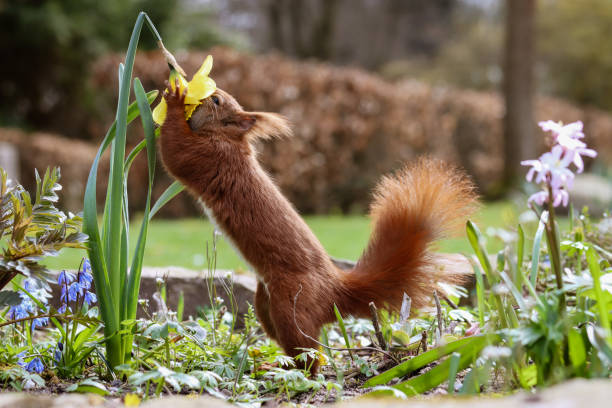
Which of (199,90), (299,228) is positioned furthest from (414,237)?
(199,90)

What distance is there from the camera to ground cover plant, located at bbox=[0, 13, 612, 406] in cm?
150

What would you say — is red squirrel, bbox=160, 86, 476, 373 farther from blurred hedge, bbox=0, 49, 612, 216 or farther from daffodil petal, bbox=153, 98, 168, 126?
blurred hedge, bbox=0, 49, 612, 216

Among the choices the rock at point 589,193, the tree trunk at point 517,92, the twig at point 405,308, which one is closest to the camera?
the twig at point 405,308

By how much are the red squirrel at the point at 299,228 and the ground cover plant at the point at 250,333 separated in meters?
0.09

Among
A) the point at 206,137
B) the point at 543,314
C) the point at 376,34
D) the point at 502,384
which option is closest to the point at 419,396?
the point at 502,384

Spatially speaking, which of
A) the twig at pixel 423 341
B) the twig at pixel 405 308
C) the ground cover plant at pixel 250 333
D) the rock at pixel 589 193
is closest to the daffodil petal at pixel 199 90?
the ground cover plant at pixel 250 333

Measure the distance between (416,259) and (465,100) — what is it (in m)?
9.20

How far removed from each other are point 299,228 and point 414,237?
0.38 m

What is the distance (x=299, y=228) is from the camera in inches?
81.0

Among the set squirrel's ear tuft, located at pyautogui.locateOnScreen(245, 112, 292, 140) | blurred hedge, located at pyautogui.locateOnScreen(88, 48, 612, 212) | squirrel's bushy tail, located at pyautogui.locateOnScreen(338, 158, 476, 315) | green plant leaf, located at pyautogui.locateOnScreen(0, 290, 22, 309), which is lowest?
green plant leaf, located at pyautogui.locateOnScreen(0, 290, 22, 309)

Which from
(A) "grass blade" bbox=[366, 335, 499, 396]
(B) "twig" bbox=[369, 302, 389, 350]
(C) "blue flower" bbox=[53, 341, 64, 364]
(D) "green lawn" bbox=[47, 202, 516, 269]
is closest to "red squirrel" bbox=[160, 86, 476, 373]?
(B) "twig" bbox=[369, 302, 389, 350]

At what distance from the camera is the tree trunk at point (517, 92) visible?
971 cm

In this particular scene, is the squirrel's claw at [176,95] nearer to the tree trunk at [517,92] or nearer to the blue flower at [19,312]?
the blue flower at [19,312]

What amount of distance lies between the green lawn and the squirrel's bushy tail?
2.02 metres
